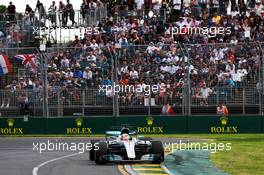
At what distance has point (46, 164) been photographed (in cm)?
1931

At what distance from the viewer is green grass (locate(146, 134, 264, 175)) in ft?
57.7

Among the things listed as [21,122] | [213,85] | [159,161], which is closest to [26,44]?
[21,122]

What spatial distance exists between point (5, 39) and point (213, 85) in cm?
1293

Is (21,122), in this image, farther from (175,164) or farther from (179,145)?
(175,164)

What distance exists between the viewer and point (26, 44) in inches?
1569

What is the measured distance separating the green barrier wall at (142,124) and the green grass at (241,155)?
1145 mm

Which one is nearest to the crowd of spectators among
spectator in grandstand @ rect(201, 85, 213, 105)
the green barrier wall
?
spectator in grandstand @ rect(201, 85, 213, 105)

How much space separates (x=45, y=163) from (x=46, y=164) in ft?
0.99

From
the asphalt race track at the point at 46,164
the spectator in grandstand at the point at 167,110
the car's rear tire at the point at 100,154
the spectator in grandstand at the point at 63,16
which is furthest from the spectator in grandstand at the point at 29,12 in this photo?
the car's rear tire at the point at 100,154

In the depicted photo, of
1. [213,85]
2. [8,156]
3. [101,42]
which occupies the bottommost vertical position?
[8,156]

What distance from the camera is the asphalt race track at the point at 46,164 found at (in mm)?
17266

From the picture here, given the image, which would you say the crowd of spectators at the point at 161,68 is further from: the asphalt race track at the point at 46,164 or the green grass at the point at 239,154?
the asphalt race track at the point at 46,164

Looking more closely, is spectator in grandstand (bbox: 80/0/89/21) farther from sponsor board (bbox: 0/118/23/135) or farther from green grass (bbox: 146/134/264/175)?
green grass (bbox: 146/134/264/175)

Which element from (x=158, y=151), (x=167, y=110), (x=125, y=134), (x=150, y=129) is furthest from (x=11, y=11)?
(x=158, y=151)
